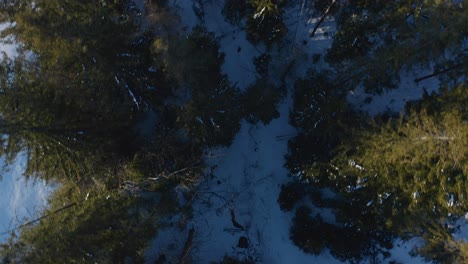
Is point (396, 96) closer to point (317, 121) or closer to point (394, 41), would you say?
point (394, 41)

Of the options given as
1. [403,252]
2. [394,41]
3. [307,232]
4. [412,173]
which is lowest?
[403,252]

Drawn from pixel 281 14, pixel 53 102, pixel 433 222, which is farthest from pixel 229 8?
pixel 433 222

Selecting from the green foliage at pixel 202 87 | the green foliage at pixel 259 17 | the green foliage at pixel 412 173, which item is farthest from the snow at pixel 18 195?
the green foliage at pixel 412 173

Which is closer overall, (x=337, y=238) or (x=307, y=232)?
(x=337, y=238)

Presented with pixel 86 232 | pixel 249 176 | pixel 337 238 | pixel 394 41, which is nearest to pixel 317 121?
pixel 394 41

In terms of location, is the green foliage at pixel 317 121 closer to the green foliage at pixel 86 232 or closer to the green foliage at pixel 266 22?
the green foliage at pixel 266 22

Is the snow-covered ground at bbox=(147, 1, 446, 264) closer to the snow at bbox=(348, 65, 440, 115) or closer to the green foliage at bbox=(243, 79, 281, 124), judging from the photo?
the snow at bbox=(348, 65, 440, 115)

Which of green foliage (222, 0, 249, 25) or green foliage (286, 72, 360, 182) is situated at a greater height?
green foliage (222, 0, 249, 25)

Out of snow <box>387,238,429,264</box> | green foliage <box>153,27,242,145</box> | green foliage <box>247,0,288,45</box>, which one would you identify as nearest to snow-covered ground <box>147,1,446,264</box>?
green foliage <box>247,0,288,45</box>
